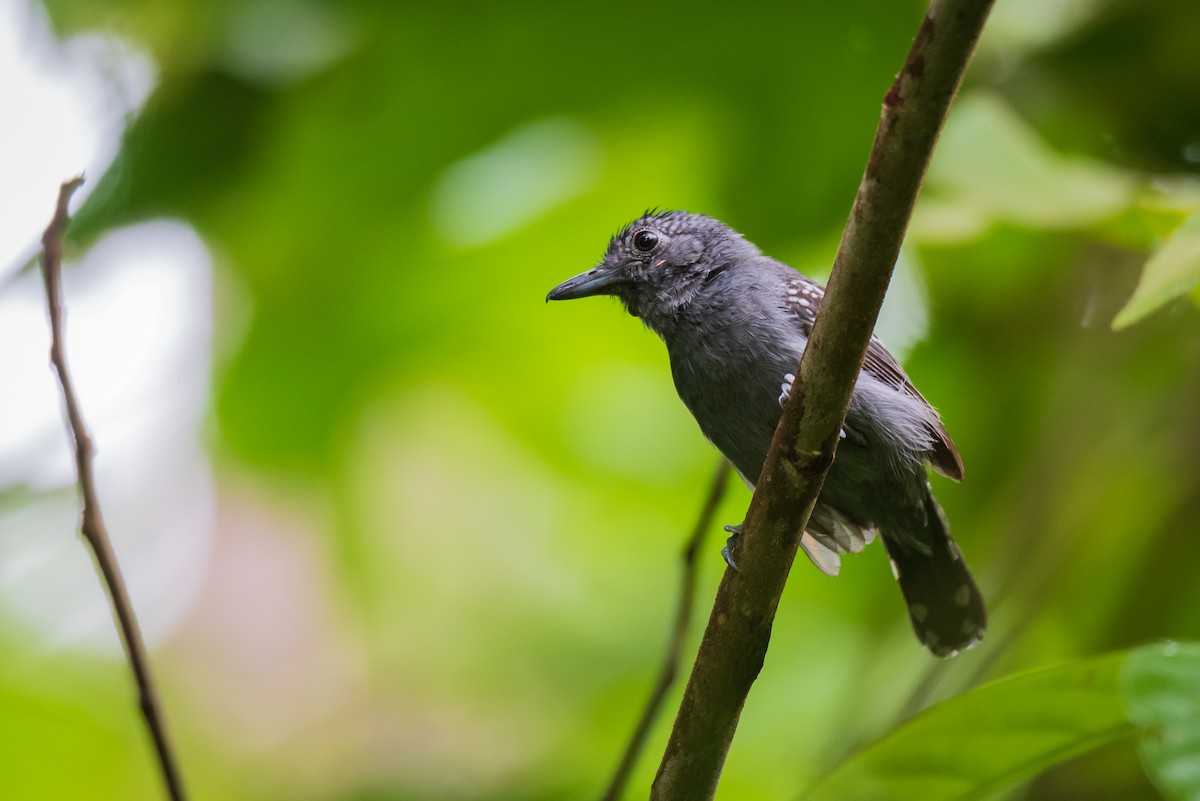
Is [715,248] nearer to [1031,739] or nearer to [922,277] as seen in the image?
[922,277]

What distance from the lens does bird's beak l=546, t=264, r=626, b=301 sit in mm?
3871

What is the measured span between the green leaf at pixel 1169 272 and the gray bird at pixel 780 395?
114cm

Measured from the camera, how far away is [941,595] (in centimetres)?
372

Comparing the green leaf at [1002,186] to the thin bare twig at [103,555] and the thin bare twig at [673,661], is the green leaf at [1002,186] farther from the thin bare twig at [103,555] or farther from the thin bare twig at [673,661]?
the thin bare twig at [103,555]

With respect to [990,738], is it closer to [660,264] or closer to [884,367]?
[884,367]

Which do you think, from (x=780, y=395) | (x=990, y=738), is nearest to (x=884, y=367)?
(x=780, y=395)


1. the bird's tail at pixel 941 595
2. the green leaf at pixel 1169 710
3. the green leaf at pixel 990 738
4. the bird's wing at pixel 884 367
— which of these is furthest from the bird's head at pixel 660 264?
the green leaf at pixel 1169 710

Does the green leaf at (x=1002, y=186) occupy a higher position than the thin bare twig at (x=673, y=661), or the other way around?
the green leaf at (x=1002, y=186)

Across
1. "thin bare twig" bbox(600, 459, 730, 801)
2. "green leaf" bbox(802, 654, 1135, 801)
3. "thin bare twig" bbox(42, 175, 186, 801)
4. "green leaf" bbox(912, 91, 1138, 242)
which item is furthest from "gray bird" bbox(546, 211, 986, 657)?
"thin bare twig" bbox(42, 175, 186, 801)

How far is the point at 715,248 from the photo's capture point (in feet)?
12.9

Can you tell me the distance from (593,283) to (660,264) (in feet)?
0.75

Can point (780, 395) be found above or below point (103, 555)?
above

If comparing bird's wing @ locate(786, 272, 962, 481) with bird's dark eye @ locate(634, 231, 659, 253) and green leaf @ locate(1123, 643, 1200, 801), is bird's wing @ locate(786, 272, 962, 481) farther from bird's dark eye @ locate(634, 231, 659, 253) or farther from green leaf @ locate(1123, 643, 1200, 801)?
green leaf @ locate(1123, 643, 1200, 801)

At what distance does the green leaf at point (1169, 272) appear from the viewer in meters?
2.08
